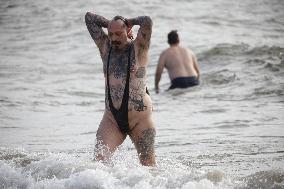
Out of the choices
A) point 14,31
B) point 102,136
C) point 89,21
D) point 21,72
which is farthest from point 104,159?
point 14,31

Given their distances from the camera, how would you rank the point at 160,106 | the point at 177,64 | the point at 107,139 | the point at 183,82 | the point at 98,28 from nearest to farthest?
the point at 107,139 → the point at 98,28 → the point at 160,106 → the point at 177,64 → the point at 183,82

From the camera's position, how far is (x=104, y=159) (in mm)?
6312

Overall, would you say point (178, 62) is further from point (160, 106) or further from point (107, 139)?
point (107, 139)

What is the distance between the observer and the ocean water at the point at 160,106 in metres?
6.38

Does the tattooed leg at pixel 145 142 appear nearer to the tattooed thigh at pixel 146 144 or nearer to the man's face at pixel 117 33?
the tattooed thigh at pixel 146 144

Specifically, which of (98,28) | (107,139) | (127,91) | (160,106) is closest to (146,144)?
(107,139)

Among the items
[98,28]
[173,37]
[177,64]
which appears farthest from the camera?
[177,64]

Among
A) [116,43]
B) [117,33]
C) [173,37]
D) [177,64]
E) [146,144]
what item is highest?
[117,33]

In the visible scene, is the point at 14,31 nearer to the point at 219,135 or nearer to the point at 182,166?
the point at 219,135

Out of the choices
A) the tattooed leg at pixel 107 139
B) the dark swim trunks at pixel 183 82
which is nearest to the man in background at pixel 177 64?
the dark swim trunks at pixel 183 82

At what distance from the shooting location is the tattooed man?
639 centimetres

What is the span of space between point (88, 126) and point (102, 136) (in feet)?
12.4

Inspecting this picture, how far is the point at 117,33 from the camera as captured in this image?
6355 millimetres

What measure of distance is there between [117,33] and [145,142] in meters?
1.19
